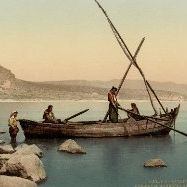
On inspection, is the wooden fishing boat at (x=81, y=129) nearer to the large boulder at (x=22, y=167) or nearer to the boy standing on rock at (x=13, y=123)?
the boy standing on rock at (x=13, y=123)

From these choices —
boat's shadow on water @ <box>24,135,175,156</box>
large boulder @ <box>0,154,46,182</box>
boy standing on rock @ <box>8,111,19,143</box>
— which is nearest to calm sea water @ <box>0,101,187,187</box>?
boat's shadow on water @ <box>24,135,175,156</box>

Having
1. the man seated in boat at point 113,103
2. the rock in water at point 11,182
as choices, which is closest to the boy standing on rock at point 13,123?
the man seated in boat at point 113,103

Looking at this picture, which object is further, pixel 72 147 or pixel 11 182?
pixel 72 147

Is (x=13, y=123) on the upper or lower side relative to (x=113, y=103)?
lower

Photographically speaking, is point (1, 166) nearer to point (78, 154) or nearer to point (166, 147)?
point (78, 154)

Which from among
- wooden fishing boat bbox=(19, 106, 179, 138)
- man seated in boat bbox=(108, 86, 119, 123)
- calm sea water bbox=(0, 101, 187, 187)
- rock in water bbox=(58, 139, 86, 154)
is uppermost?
man seated in boat bbox=(108, 86, 119, 123)

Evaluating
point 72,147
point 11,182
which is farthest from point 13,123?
point 11,182

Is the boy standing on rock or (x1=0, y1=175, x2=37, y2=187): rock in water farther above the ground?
the boy standing on rock

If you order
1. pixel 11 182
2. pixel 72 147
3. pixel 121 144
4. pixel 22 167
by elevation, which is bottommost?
pixel 121 144

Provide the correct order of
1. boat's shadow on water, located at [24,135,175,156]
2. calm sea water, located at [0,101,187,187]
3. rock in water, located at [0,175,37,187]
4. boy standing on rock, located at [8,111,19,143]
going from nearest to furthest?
rock in water, located at [0,175,37,187] → calm sea water, located at [0,101,187,187] → boy standing on rock, located at [8,111,19,143] → boat's shadow on water, located at [24,135,175,156]

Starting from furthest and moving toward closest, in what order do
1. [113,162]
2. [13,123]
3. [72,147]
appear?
[13,123], [72,147], [113,162]

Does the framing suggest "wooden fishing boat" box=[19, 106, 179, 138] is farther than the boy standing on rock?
Yes

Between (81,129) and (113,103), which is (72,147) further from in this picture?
(113,103)

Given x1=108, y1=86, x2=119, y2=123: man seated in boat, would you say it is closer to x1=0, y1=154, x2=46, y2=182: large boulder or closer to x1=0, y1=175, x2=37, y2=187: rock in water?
x1=0, y1=154, x2=46, y2=182: large boulder
